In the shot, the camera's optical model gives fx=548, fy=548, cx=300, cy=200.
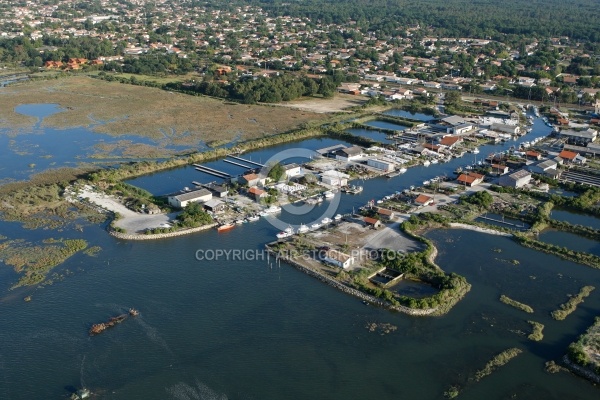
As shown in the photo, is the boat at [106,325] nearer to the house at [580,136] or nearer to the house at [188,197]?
the house at [188,197]

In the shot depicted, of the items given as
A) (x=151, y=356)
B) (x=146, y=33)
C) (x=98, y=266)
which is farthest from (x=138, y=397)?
(x=146, y=33)

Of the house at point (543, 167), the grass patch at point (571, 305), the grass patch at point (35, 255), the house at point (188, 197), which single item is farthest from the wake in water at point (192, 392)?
the house at point (543, 167)

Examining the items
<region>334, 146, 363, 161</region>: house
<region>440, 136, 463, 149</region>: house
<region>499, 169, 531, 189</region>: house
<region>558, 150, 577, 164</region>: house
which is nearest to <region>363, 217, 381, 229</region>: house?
<region>499, 169, 531, 189</region>: house

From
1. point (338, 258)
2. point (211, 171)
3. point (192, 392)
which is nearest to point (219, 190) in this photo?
point (211, 171)

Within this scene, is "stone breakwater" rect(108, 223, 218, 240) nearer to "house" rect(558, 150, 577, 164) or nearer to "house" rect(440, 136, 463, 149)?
"house" rect(440, 136, 463, 149)

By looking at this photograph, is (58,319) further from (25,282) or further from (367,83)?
(367,83)

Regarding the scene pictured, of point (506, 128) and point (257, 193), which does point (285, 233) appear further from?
point (506, 128)
